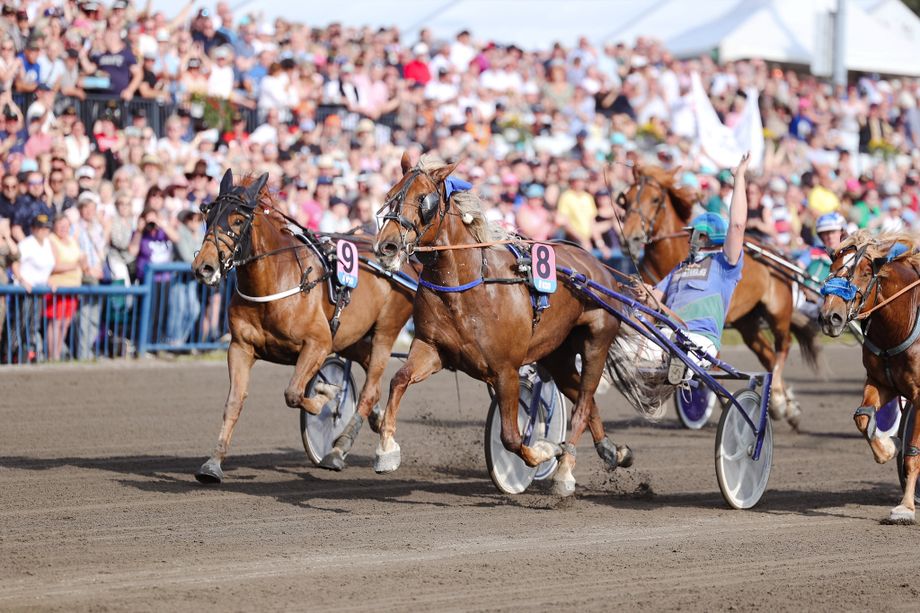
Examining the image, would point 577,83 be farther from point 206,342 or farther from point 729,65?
→ point 206,342

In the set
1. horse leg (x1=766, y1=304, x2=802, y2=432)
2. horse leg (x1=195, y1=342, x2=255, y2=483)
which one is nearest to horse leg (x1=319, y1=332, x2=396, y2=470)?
horse leg (x1=195, y1=342, x2=255, y2=483)

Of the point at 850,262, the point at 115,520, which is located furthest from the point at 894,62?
the point at 115,520

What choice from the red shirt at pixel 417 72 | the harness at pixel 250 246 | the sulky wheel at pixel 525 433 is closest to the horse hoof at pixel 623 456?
the sulky wheel at pixel 525 433

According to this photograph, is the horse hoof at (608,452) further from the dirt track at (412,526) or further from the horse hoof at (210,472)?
the horse hoof at (210,472)

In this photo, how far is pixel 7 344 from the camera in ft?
41.7

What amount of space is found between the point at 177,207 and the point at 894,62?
16077 mm

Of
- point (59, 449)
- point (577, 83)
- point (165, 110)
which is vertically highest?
point (577, 83)

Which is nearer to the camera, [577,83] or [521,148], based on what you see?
[521,148]

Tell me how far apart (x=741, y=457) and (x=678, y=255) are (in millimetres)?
3274

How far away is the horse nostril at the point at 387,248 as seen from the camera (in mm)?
6691

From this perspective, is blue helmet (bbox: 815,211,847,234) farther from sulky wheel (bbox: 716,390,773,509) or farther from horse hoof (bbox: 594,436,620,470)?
horse hoof (bbox: 594,436,620,470)

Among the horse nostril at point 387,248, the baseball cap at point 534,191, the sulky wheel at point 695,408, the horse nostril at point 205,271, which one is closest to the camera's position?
the horse nostril at point 387,248

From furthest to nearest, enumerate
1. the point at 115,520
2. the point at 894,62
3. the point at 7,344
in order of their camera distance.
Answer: the point at 894,62
the point at 7,344
the point at 115,520

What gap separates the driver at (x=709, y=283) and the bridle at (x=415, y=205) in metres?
1.86
